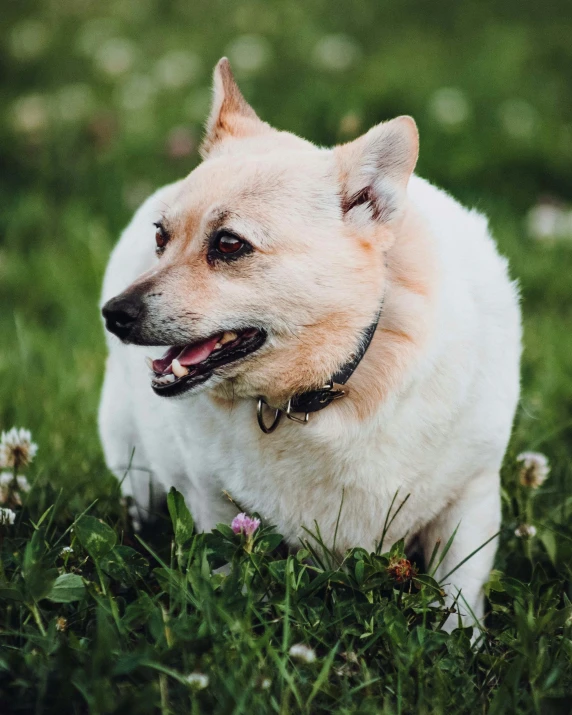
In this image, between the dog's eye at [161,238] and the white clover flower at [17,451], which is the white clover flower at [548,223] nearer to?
the dog's eye at [161,238]

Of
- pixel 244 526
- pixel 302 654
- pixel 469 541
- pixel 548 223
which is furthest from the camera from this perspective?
pixel 548 223

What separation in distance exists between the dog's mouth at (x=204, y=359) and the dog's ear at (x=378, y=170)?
44 centimetres

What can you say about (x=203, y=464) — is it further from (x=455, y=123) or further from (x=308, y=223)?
(x=455, y=123)

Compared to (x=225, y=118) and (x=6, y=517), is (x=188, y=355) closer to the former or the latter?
(x=6, y=517)

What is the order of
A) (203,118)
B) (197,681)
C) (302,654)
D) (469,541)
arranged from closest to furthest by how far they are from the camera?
(197,681)
(302,654)
(469,541)
(203,118)

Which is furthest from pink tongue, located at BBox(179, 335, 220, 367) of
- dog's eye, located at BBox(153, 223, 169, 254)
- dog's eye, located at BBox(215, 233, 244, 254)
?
dog's eye, located at BBox(153, 223, 169, 254)

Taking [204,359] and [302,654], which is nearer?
[302,654]

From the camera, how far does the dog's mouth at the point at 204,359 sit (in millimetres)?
2336

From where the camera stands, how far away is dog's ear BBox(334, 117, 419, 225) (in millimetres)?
2314

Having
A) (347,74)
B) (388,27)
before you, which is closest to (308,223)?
(347,74)

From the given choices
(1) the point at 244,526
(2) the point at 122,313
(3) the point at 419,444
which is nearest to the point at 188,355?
(2) the point at 122,313

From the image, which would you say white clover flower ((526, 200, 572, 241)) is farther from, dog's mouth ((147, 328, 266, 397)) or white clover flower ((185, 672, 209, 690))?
white clover flower ((185, 672, 209, 690))

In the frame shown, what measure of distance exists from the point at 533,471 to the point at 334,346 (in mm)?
915

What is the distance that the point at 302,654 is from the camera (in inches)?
78.5
